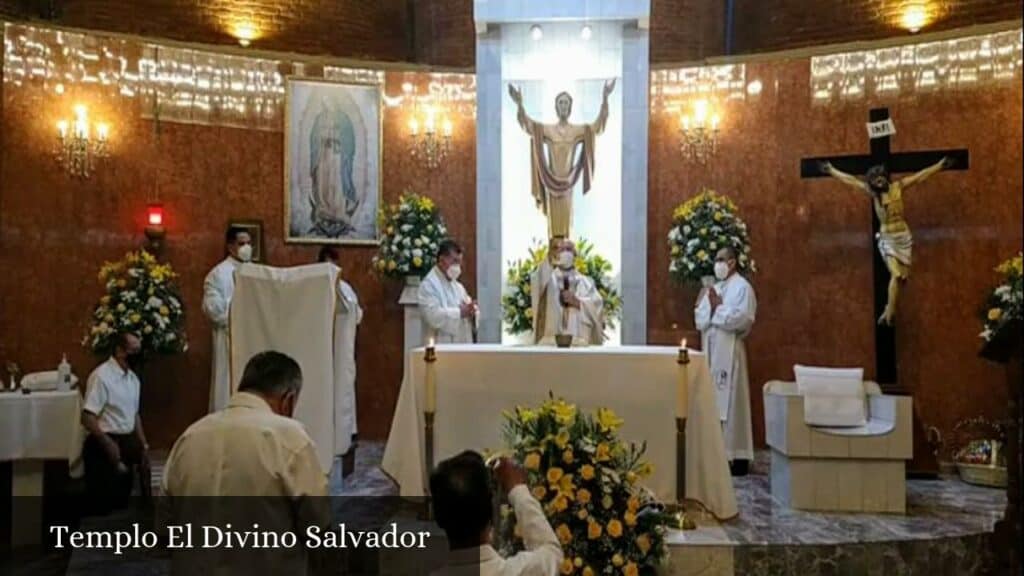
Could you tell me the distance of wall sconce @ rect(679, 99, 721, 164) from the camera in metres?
8.34

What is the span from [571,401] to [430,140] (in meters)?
4.22

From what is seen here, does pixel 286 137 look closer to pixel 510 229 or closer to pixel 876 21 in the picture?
pixel 510 229

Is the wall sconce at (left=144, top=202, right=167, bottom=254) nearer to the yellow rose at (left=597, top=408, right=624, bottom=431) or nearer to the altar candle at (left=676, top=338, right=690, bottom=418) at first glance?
the altar candle at (left=676, top=338, right=690, bottom=418)

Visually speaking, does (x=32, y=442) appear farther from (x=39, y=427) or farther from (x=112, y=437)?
(x=112, y=437)

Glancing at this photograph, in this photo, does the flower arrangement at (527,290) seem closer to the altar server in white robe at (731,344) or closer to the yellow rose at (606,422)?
the altar server in white robe at (731,344)

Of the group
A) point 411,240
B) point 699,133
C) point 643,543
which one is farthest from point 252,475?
point 699,133

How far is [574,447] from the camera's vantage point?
3.63 metres

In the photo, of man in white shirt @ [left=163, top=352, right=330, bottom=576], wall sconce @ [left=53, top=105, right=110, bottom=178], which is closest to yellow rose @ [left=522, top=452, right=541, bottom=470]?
man in white shirt @ [left=163, top=352, right=330, bottom=576]

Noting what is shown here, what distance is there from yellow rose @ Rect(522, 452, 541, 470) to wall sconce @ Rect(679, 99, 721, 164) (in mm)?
5465

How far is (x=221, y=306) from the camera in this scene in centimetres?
743

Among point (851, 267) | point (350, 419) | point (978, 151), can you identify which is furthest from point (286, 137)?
point (978, 151)

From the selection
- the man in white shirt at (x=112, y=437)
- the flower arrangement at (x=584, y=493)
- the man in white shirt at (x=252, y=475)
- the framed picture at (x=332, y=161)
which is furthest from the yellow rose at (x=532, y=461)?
the framed picture at (x=332, y=161)

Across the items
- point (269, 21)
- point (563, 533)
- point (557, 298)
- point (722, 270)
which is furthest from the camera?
point (269, 21)

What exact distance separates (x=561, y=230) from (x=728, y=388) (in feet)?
6.86
